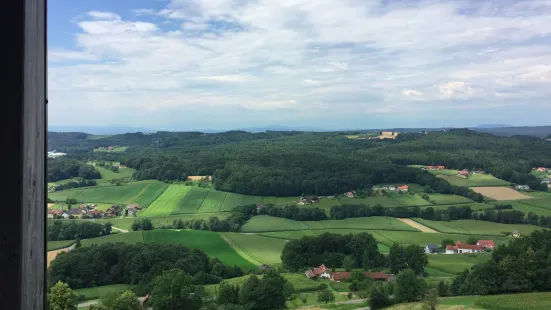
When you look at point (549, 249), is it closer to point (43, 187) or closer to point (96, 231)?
point (43, 187)

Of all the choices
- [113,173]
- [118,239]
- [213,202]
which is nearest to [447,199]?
[213,202]

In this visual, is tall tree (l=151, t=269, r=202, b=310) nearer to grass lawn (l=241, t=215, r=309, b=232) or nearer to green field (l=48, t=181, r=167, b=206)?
grass lawn (l=241, t=215, r=309, b=232)

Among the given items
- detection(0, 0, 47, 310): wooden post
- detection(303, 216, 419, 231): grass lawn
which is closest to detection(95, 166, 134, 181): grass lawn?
detection(303, 216, 419, 231): grass lawn

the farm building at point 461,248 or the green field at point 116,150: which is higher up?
the green field at point 116,150

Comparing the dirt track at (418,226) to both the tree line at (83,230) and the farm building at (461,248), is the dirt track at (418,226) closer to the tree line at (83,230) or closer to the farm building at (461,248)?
the farm building at (461,248)

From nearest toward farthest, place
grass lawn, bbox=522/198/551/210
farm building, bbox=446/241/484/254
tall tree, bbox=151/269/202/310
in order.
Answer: tall tree, bbox=151/269/202/310
farm building, bbox=446/241/484/254
grass lawn, bbox=522/198/551/210

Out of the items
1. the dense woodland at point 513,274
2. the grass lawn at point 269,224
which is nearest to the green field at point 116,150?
the grass lawn at point 269,224
